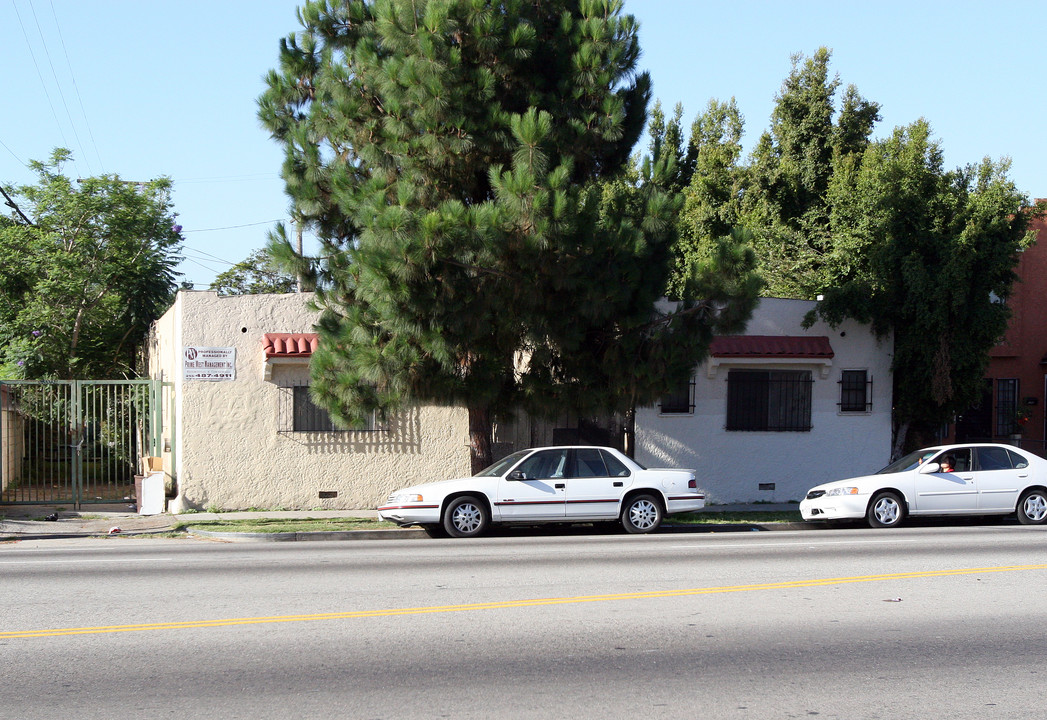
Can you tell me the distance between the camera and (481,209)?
41.4 ft

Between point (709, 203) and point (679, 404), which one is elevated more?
point (709, 203)

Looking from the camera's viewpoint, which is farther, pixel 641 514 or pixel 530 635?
pixel 641 514

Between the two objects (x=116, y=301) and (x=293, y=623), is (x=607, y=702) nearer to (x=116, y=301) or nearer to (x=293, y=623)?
(x=293, y=623)

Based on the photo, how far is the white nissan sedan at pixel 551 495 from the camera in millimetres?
13977

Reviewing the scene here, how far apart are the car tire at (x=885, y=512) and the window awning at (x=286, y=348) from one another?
32.2 ft

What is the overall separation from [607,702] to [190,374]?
44.4 feet

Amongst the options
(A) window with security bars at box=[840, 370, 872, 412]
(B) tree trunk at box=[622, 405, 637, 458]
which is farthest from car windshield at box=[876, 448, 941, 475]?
(B) tree trunk at box=[622, 405, 637, 458]

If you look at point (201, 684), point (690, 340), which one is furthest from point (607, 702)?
point (690, 340)

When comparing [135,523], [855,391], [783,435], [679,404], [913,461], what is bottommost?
[135,523]

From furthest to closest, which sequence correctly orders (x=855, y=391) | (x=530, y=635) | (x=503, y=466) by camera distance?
1. (x=855, y=391)
2. (x=503, y=466)
3. (x=530, y=635)

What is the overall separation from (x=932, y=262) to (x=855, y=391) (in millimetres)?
2912

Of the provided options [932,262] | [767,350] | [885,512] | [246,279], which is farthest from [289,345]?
[246,279]

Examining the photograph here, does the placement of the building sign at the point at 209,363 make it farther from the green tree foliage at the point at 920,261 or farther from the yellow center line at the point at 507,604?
the yellow center line at the point at 507,604

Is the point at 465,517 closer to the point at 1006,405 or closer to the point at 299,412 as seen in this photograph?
the point at 299,412
